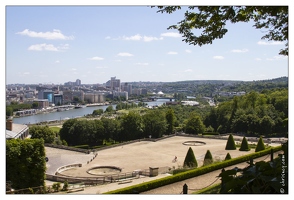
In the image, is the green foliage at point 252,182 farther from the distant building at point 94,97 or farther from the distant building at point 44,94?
the distant building at point 94,97

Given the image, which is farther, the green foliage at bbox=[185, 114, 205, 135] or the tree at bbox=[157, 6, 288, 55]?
the green foliage at bbox=[185, 114, 205, 135]

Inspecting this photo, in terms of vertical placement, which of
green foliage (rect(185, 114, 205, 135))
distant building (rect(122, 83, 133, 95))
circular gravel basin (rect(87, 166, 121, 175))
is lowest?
circular gravel basin (rect(87, 166, 121, 175))

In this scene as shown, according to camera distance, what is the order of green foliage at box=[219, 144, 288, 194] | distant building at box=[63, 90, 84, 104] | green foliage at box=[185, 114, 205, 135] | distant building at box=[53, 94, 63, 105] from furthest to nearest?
distant building at box=[63, 90, 84, 104], distant building at box=[53, 94, 63, 105], green foliage at box=[185, 114, 205, 135], green foliage at box=[219, 144, 288, 194]

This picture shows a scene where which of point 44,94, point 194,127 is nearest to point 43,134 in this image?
point 44,94

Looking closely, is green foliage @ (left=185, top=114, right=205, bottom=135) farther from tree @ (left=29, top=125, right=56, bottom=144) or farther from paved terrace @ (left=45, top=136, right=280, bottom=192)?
tree @ (left=29, top=125, right=56, bottom=144)

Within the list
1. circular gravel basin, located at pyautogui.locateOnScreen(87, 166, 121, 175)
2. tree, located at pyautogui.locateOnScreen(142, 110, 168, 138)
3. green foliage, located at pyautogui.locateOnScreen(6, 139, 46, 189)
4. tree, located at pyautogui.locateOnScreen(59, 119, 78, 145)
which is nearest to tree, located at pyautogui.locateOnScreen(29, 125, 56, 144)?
tree, located at pyautogui.locateOnScreen(59, 119, 78, 145)
